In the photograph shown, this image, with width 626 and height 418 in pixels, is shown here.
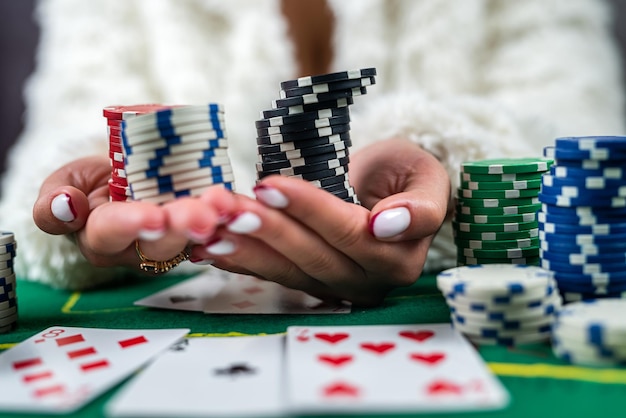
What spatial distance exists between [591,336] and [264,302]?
648 mm

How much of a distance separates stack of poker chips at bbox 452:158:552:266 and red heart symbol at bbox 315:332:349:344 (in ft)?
1.40

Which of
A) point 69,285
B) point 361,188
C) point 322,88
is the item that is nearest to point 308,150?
point 322,88

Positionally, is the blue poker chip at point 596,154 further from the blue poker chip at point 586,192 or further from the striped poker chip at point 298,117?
the striped poker chip at point 298,117

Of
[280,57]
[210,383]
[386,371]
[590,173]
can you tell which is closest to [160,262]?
[210,383]

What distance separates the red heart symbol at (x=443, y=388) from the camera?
31.7 inches

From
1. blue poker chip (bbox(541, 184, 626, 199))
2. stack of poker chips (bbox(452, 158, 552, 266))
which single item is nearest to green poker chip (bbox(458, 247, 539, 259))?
stack of poker chips (bbox(452, 158, 552, 266))

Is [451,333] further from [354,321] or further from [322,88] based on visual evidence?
[322,88]

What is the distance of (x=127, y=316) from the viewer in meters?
1.31

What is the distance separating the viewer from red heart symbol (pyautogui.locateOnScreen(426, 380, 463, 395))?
0.81 m

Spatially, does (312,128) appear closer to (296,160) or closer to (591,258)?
(296,160)

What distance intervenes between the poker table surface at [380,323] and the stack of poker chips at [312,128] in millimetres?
268

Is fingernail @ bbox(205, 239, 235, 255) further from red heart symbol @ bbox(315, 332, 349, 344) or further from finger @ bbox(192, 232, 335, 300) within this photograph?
red heart symbol @ bbox(315, 332, 349, 344)

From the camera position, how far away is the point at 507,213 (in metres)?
1.30

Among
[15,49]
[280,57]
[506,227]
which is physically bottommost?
[506,227]
